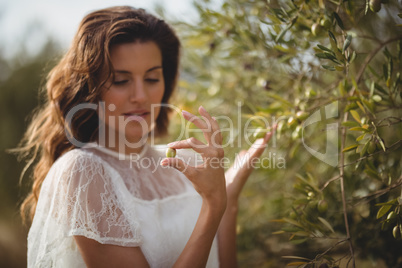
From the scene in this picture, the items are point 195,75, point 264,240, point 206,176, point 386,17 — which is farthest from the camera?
point 195,75

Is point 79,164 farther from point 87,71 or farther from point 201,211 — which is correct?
point 201,211

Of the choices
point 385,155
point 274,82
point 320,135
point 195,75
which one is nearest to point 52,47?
point 195,75

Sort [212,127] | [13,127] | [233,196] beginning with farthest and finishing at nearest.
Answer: [13,127] < [233,196] < [212,127]

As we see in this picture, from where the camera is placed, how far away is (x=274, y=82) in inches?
72.9

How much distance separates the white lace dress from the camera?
1.20 meters

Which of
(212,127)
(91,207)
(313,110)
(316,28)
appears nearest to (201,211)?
(212,127)

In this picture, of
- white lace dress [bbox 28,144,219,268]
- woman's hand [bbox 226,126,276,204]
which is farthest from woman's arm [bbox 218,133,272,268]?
white lace dress [bbox 28,144,219,268]

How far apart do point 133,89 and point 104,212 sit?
503 millimetres

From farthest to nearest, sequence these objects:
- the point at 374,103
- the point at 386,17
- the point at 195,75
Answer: the point at 195,75, the point at 386,17, the point at 374,103

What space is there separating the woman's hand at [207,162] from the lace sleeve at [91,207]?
365 millimetres

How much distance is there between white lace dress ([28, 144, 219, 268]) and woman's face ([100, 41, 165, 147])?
0.61ft

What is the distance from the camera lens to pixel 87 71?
135 cm

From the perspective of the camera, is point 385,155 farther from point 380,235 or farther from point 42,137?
point 42,137

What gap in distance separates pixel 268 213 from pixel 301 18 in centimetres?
136
